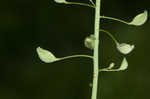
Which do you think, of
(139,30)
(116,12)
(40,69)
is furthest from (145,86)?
(40,69)

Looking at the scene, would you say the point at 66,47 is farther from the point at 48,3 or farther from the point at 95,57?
the point at 95,57

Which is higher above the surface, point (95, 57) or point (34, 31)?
point (34, 31)

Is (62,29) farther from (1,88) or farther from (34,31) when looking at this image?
(1,88)

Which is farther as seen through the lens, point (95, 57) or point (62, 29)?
point (62, 29)

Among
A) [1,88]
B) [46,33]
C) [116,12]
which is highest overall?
[116,12]

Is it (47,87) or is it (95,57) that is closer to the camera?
(95,57)

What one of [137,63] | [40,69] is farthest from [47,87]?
[137,63]
